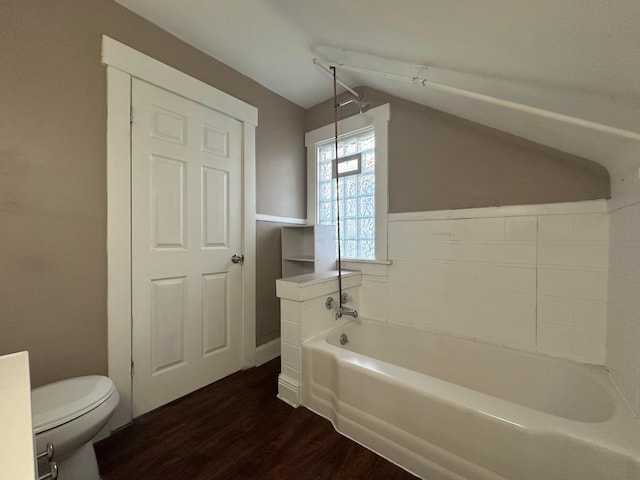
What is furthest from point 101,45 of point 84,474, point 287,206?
point 84,474

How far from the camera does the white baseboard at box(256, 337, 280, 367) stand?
2229mm

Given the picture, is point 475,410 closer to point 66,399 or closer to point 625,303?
point 625,303

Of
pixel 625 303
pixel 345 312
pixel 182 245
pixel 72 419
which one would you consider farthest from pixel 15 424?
pixel 625 303

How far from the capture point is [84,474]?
108cm

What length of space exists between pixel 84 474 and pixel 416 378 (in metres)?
1.50

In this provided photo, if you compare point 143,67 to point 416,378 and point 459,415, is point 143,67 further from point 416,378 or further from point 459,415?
point 459,415

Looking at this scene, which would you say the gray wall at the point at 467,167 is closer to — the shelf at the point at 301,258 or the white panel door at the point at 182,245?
the shelf at the point at 301,258

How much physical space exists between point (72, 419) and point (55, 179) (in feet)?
3.62

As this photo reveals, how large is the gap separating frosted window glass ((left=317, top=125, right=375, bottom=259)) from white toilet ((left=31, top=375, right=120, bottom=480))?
6.06ft

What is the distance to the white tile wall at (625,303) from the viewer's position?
1.06m

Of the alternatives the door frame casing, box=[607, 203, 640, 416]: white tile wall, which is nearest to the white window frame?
box=[607, 203, 640, 416]: white tile wall

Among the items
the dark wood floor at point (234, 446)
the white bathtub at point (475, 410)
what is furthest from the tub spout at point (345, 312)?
the dark wood floor at point (234, 446)

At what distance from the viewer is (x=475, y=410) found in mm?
1055

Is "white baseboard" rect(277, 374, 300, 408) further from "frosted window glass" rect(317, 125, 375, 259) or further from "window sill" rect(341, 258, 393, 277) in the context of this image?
"frosted window glass" rect(317, 125, 375, 259)
